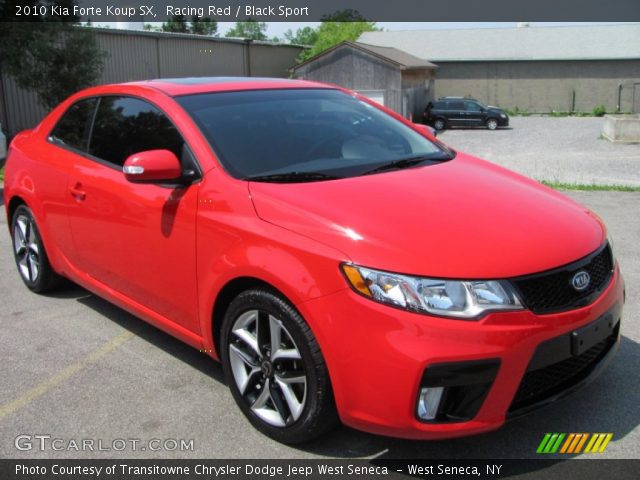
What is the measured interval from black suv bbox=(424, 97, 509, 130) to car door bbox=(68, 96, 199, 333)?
102 feet

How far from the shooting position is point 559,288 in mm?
2740

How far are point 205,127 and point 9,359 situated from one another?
198cm

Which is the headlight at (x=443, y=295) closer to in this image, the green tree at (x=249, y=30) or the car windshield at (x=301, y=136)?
the car windshield at (x=301, y=136)

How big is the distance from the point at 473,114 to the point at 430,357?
32897mm

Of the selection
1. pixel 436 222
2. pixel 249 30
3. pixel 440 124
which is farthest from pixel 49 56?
pixel 249 30

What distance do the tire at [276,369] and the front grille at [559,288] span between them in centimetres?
89

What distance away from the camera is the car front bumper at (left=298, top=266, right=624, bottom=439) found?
2523 mm

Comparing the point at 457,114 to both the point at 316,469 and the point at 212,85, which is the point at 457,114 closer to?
the point at 212,85

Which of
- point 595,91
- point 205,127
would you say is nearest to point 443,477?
point 205,127

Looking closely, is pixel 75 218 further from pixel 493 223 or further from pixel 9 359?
pixel 493 223

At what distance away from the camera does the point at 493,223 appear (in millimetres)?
2928

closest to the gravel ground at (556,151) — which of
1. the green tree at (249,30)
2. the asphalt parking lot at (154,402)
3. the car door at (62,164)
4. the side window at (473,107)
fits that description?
the side window at (473,107)

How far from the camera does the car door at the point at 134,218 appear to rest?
347cm

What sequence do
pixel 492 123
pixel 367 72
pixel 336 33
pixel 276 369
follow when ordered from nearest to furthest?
pixel 276 369 → pixel 492 123 → pixel 367 72 → pixel 336 33
